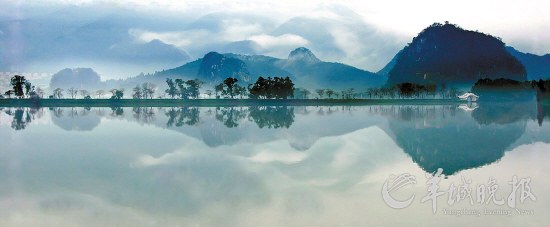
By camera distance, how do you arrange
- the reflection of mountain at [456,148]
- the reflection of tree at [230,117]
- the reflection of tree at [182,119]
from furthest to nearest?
1. the reflection of tree at [182,119]
2. the reflection of tree at [230,117]
3. the reflection of mountain at [456,148]

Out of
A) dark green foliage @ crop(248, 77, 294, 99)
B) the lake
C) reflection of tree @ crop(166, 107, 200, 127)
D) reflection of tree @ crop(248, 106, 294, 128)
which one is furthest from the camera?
dark green foliage @ crop(248, 77, 294, 99)

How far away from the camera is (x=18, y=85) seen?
101688 millimetres

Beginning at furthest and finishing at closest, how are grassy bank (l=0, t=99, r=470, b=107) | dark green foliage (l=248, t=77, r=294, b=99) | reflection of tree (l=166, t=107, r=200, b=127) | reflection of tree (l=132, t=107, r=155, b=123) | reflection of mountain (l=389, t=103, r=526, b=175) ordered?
dark green foliage (l=248, t=77, r=294, b=99), grassy bank (l=0, t=99, r=470, b=107), reflection of tree (l=132, t=107, r=155, b=123), reflection of tree (l=166, t=107, r=200, b=127), reflection of mountain (l=389, t=103, r=526, b=175)

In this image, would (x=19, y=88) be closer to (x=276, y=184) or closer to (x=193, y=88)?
(x=193, y=88)

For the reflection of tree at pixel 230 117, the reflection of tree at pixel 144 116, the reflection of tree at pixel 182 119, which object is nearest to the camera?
the reflection of tree at pixel 230 117

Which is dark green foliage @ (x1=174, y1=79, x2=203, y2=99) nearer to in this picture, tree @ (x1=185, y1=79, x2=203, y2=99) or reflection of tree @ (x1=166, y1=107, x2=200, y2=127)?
tree @ (x1=185, y1=79, x2=203, y2=99)

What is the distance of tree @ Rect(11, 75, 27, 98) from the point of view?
332ft

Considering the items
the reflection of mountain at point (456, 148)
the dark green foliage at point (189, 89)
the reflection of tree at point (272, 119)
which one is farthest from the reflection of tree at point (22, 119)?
the dark green foliage at point (189, 89)

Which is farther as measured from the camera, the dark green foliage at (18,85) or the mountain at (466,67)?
the mountain at (466,67)

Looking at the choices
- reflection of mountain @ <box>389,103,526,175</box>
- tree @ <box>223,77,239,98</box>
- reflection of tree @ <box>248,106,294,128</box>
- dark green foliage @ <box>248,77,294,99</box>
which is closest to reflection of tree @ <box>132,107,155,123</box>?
reflection of tree @ <box>248,106,294,128</box>

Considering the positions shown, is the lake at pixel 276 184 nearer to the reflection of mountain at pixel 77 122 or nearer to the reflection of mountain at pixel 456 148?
the reflection of mountain at pixel 456 148

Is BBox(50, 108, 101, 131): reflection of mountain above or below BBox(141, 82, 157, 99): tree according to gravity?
below

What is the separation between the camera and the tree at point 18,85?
101062 millimetres

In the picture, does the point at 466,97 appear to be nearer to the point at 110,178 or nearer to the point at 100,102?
the point at 100,102
